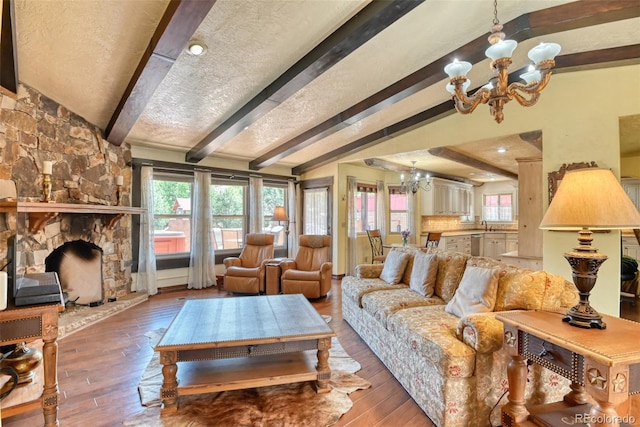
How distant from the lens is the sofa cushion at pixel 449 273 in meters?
2.82

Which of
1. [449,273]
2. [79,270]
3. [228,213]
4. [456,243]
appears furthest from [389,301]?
[456,243]

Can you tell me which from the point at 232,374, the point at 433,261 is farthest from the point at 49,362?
the point at 433,261

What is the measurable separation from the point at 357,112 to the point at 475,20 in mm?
1572

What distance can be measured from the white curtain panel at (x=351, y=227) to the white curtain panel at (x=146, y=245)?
143 inches

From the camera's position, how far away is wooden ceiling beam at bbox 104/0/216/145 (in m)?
1.84

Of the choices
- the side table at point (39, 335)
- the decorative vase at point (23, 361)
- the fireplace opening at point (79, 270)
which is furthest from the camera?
the fireplace opening at point (79, 270)

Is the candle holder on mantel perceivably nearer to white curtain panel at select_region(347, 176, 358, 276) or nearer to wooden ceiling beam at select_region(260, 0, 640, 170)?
wooden ceiling beam at select_region(260, 0, 640, 170)

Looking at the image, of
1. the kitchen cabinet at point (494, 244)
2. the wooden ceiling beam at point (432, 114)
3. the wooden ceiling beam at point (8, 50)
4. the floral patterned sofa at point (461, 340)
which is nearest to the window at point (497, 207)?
the kitchen cabinet at point (494, 244)

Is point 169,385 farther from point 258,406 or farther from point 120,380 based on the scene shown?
point 120,380

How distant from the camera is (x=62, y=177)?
3.57 metres

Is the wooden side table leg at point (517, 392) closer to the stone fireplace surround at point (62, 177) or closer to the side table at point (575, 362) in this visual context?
the side table at point (575, 362)

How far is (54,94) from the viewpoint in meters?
3.19

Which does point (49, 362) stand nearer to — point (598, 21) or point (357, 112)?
point (357, 112)

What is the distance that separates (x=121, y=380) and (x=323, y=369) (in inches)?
64.3
